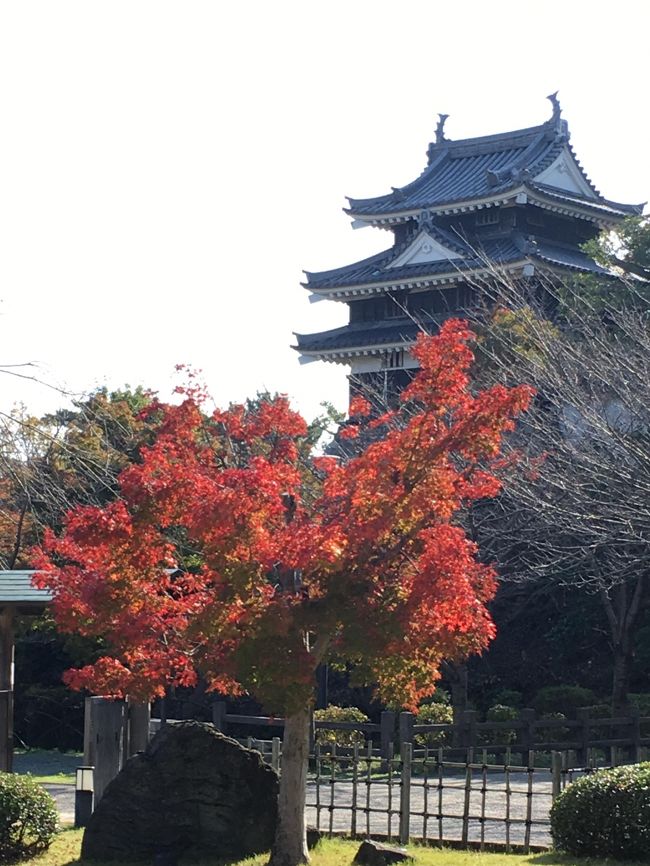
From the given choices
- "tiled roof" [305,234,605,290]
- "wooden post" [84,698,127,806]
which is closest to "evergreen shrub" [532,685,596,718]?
"tiled roof" [305,234,605,290]

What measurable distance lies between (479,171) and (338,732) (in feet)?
77.5

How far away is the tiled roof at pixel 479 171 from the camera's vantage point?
40.5m

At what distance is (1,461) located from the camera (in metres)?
13.9

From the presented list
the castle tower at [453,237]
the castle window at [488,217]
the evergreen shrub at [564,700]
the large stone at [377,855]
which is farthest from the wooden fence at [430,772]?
the castle window at [488,217]

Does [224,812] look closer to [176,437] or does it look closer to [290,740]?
[290,740]

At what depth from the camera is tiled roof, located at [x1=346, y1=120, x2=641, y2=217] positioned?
40.5 metres

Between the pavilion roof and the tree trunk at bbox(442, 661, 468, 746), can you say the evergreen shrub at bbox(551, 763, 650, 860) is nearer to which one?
the tree trunk at bbox(442, 661, 468, 746)

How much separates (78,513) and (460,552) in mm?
3503

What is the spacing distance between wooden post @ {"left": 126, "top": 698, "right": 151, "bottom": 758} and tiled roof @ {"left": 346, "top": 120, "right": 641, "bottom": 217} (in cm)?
2660

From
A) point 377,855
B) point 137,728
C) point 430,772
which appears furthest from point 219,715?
point 377,855

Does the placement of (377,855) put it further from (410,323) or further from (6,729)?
(410,323)

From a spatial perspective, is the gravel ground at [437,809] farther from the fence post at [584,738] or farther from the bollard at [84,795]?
the bollard at [84,795]

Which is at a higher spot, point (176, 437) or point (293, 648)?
point (176, 437)

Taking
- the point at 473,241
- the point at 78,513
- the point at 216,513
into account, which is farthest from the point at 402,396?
the point at 473,241
